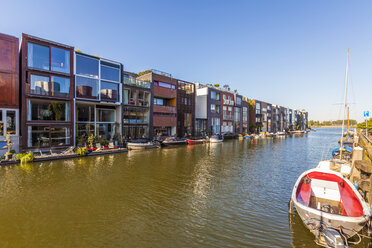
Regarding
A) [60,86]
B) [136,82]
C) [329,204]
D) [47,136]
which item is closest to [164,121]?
[136,82]

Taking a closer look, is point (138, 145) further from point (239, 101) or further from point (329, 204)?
point (239, 101)

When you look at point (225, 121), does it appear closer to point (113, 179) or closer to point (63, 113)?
point (63, 113)

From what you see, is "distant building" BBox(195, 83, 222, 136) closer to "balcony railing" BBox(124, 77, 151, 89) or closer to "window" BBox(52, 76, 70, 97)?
"balcony railing" BBox(124, 77, 151, 89)

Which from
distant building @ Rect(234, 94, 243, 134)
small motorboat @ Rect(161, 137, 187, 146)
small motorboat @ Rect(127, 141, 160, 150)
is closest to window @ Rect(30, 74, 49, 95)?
small motorboat @ Rect(127, 141, 160, 150)

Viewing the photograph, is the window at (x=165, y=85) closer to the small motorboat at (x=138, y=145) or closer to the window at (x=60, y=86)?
the small motorboat at (x=138, y=145)

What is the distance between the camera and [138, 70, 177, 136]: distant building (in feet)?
130

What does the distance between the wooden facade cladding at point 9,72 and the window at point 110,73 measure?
35.3 ft

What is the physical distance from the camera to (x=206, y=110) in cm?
5447

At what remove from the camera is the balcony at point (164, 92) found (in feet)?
131

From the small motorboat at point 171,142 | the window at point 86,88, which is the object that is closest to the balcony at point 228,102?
the small motorboat at point 171,142

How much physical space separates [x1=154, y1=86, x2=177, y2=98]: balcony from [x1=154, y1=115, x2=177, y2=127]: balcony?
4859 mm

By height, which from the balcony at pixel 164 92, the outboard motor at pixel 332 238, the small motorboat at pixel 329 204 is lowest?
the outboard motor at pixel 332 238

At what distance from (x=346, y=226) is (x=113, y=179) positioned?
47.3 ft

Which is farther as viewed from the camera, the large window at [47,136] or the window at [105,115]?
the window at [105,115]
